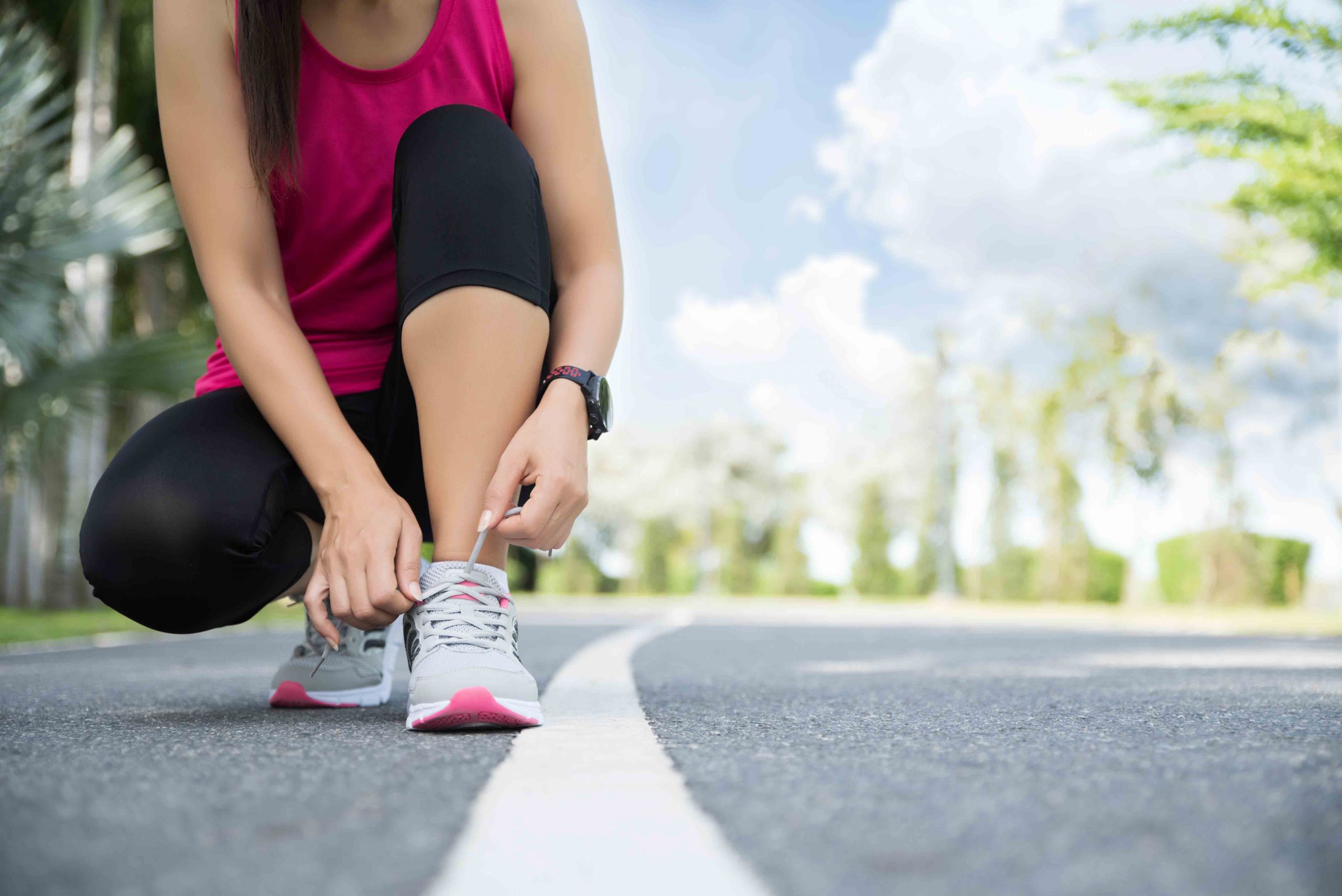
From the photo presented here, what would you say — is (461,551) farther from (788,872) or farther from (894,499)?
(894,499)

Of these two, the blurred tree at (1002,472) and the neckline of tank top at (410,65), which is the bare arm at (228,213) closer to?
the neckline of tank top at (410,65)

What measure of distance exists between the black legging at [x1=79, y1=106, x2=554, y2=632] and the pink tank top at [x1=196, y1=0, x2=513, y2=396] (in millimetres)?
121

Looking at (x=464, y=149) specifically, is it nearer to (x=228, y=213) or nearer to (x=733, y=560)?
(x=228, y=213)

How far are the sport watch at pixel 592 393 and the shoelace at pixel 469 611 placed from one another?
207mm

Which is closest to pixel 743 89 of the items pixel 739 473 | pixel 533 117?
pixel 739 473

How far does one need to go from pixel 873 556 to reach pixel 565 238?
83.2ft

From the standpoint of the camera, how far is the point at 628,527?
130 feet

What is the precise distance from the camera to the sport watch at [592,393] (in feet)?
4.70

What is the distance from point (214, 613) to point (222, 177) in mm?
663

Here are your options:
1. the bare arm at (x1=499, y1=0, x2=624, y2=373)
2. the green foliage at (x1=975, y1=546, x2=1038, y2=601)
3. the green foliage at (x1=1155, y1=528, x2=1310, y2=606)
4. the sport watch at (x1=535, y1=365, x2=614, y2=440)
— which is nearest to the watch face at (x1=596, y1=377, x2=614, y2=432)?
the sport watch at (x1=535, y1=365, x2=614, y2=440)

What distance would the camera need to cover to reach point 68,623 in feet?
20.2

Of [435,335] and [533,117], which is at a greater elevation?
[533,117]

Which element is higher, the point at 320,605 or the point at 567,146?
Answer: the point at 567,146

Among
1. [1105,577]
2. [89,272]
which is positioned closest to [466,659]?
[89,272]
